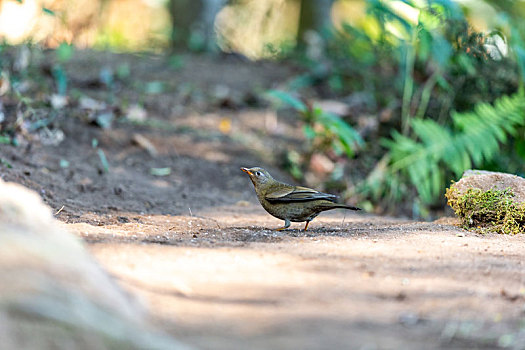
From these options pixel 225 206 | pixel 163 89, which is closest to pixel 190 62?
pixel 163 89

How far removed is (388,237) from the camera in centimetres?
400

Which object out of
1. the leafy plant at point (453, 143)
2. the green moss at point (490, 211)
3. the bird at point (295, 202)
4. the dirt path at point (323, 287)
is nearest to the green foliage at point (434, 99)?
the leafy plant at point (453, 143)

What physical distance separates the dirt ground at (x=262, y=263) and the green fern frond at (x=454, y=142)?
73.7 inches

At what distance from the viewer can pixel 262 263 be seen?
3064 millimetres

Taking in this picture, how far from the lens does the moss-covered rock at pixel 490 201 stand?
446cm

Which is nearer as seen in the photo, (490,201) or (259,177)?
(490,201)

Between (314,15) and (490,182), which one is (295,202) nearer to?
(490,182)

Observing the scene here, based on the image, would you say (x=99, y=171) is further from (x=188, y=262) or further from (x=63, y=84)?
(x=188, y=262)

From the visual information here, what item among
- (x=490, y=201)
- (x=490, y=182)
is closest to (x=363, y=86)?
(x=490, y=182)

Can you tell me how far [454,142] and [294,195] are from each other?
12.3 ft

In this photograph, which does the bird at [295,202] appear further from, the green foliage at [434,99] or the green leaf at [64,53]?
the green leaf at [64,53]

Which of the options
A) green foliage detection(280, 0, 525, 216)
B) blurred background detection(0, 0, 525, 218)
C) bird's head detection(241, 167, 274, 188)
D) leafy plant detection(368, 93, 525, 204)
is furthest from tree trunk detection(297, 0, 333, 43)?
bird's head detection(241, 167, 274, 188)

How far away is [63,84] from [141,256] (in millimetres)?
4586

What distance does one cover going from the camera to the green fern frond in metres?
7.38
